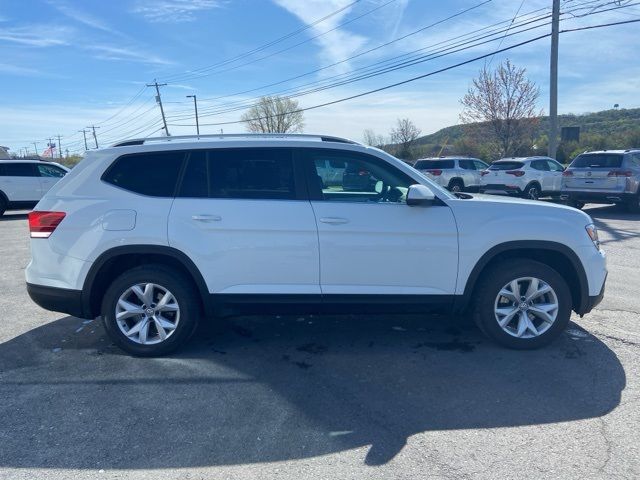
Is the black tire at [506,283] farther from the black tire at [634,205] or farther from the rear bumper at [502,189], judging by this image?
the rear bumper at [502,189]

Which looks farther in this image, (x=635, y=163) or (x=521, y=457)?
(x=635, y=163)

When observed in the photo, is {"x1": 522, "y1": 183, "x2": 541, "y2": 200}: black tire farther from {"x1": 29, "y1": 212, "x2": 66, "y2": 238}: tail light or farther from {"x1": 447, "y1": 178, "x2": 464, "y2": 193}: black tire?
{"x1": 29, "y1": 212, "x2": 66, "y2": 238}: tail light

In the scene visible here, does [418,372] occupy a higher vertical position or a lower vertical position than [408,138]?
lower

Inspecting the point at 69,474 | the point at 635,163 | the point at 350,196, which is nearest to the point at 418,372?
the point at 350,196

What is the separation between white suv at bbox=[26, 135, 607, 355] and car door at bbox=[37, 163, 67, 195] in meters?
14.1

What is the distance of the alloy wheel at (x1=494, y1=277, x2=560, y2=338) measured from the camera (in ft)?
14.6

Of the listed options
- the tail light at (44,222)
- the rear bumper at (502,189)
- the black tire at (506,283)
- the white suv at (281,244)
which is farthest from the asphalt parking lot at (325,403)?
the rear bumper at (502,189)

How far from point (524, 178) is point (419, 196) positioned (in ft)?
47.8

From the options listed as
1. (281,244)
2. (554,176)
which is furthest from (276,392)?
(554,176)

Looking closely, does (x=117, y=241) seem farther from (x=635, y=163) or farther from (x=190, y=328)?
(x=635, y=163)

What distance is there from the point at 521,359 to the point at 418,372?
0.96 metres

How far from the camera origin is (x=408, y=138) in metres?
46.8

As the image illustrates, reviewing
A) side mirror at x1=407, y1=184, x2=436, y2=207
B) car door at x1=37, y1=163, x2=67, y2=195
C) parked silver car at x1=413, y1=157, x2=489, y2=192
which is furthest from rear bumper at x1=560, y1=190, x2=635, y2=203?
car door at x1=37, y1=163, x2=67, y2=195

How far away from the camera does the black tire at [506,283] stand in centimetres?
444
